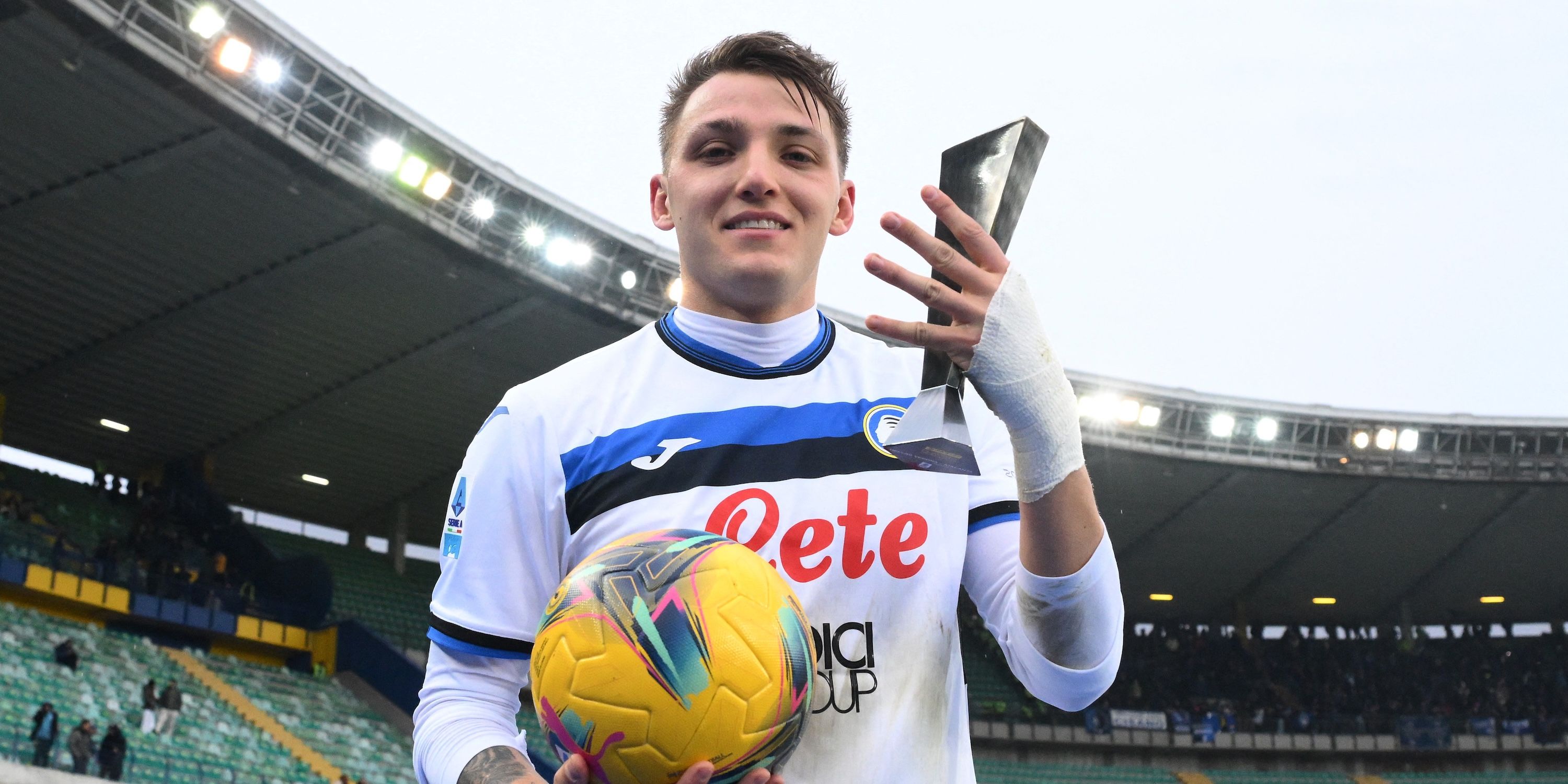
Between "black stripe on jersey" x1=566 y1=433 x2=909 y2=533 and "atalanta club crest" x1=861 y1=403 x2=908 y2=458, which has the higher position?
"atalanta club crest" x1=861 y1=403 x2=908 y2=458

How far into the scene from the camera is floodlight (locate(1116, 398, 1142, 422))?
2756 cm

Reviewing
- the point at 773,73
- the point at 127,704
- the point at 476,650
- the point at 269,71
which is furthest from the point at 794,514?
the point at 127,704

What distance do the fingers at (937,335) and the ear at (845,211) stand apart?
0.67 metres

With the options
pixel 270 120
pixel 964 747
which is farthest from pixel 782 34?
pixel 270 120

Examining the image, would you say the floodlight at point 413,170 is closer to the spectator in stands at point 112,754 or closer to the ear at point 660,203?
the spectator in stands at point 112,754

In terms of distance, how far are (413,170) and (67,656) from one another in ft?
28.4

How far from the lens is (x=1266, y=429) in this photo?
2853cm

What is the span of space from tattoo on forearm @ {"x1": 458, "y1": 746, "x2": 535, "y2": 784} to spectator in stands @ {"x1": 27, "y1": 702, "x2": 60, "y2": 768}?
53.9ft

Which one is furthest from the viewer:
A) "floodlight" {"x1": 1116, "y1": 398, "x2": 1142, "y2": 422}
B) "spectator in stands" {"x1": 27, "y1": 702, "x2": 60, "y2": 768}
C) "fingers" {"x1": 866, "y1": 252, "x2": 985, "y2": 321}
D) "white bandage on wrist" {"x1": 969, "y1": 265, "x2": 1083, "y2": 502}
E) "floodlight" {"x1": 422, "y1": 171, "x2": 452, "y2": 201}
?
"floodlight" {"x1": 1116, "y1": 398, "x2": 1142, "y2": 422}

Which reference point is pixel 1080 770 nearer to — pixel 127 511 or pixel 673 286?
pixel 673 286

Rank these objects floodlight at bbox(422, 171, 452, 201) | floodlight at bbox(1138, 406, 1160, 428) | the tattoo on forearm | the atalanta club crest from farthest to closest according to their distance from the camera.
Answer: floodlight at bbox(1138, 406, 1160, 428) → floodlight at bbox(422, 171, 452, 201) → the atalanta club crest → the tattoo on forearm

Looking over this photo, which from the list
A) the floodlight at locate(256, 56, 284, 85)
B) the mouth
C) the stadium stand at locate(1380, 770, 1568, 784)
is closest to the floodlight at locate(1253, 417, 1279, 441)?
the stadium stand at locate(1380, 770, 1568, 784)

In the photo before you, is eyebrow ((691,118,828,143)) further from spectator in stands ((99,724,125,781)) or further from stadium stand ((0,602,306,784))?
spectator in stands ((99,724,125,781))

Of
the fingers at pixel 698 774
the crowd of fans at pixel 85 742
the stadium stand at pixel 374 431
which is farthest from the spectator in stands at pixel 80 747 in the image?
the fingers at pixel 698 774
